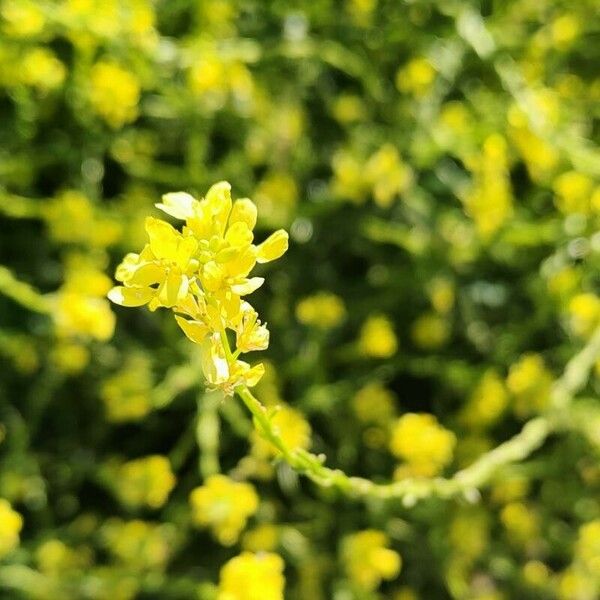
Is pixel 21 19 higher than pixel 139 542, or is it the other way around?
pixel 21 19

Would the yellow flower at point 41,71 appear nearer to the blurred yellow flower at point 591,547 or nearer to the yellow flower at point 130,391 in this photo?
the yellow flower at point 130,391

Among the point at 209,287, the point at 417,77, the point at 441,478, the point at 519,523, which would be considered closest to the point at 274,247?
the point at 209,287

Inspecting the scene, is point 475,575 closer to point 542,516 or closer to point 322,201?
point 542,516

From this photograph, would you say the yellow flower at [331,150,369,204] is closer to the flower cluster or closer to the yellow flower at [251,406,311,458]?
the yellow flower at [251,406,311,458]

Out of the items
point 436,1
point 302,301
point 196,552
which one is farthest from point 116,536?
point 436,1

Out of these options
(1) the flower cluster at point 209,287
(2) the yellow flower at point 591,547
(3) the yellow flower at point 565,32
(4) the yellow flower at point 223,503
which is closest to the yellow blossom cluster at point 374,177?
(3) the yellow flower at point 565,32

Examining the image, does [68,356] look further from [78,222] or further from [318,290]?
[318,290]

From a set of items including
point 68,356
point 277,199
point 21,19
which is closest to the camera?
point 21,19
